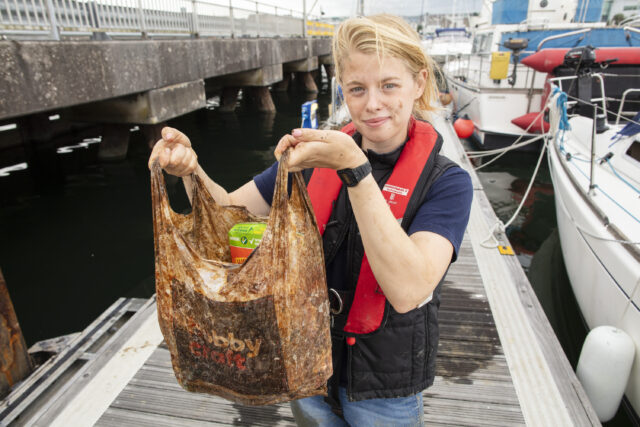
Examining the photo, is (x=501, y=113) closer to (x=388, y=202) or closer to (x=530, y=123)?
(x=530, y=123)

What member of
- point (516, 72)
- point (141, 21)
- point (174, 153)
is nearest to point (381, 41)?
point (174, 153)

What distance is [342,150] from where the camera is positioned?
110 centimetres

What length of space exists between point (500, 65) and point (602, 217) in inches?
371

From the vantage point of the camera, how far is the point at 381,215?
1120 millimetres

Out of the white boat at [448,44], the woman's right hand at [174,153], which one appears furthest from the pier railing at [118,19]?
the white boat at [448,44]

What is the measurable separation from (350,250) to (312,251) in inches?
7.2

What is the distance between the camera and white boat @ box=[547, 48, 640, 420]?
338 cm

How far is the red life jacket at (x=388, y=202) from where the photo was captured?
1.38 m

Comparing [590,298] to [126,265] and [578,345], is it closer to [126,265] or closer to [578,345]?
[578,345]

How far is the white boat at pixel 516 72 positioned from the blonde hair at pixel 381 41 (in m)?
8.48

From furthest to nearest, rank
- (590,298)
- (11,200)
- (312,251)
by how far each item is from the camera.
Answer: (11,200)
(590,298)
(312,251)

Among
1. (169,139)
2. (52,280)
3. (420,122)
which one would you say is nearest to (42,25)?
(52,280)

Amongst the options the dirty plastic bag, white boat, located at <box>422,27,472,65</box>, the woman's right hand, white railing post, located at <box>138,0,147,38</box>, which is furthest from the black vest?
white boat, located at <box>422,27,472,65</box>

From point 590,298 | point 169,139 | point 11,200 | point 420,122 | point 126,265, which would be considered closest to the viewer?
point 169,139
